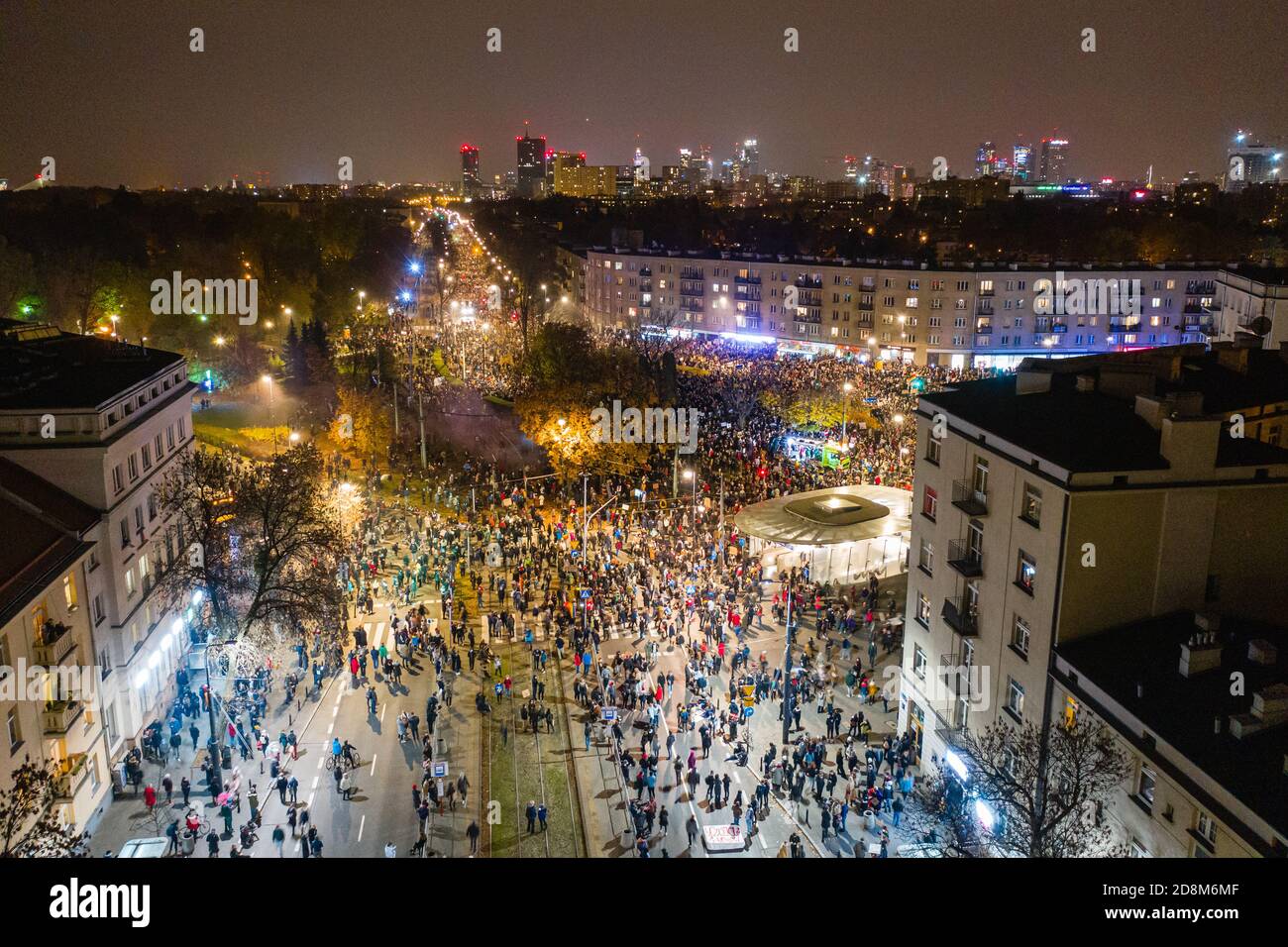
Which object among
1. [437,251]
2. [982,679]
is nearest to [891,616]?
[982,679]

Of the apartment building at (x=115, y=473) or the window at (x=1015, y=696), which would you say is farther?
the apartment building at (x=115, y=473)

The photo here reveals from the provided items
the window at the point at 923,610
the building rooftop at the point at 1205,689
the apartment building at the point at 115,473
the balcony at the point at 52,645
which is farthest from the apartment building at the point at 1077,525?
the apartment building at the point at 115,473

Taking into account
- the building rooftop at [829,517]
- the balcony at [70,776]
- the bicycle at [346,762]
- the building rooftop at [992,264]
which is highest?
the building rooftop at [992,264]

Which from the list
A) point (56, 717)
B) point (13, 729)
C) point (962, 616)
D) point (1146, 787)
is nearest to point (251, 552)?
point (56, 717)

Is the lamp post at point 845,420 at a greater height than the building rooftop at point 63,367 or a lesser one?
lesser

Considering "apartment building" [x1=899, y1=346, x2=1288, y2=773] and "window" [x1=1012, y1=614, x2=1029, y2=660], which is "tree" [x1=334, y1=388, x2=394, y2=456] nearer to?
"apartment building" [x1=899, y1=346, x2=1288, y2=773]

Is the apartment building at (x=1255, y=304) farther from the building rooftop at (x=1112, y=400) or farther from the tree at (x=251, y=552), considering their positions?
the tree at (x=251, y=552)

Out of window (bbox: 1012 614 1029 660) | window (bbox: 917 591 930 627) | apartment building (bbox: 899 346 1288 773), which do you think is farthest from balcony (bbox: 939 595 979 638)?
window (bbox: 1012 614 1029 660)
